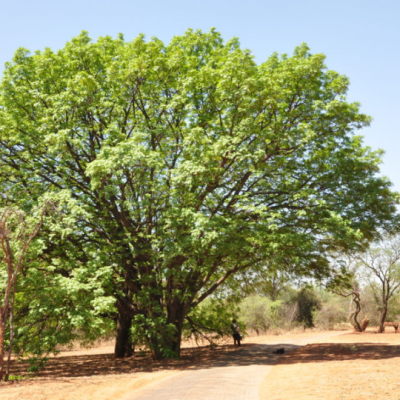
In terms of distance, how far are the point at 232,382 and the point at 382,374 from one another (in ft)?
13.9

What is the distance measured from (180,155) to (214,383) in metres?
9.38

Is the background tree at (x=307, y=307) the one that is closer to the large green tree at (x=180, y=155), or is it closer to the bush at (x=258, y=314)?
the bush at (x=258, y=314)

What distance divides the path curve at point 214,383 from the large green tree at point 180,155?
333cm

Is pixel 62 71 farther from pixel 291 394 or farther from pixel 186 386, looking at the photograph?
pixel 291 394

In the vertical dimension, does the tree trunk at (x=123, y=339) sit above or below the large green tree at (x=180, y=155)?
below

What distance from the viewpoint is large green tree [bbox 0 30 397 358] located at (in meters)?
15.7

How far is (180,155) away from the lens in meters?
17.4

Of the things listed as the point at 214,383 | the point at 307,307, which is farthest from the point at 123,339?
the point at 307,307

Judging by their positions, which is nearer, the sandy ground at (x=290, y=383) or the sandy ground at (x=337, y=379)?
the sandy ground at (x=337, y=379)

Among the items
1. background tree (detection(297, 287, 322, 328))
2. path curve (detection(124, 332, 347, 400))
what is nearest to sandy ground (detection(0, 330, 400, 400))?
path curve (detection(124, 332, 347, 400))

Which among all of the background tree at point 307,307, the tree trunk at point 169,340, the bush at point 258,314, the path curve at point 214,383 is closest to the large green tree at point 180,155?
the tree trunk at point 169,340

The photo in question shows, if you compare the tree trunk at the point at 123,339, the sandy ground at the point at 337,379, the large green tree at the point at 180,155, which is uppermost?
the large green tree at the point at 180,155

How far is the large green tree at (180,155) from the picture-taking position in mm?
15742

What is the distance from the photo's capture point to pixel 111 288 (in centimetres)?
1579
